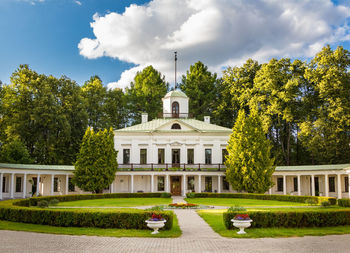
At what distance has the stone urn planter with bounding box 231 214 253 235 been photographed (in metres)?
13.6

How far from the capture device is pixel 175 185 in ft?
133

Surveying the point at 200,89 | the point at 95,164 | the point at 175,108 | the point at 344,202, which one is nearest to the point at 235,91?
the point at 200,89

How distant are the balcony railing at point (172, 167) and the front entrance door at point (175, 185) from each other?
1.59 m

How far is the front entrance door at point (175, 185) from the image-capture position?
40406 mm

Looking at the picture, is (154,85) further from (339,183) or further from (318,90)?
(339,183)

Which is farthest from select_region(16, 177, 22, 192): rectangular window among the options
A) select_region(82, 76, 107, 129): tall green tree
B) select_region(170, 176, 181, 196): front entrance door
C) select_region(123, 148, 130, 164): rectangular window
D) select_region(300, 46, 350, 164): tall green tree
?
select_region(300, 46, 350, 164): tall green tree

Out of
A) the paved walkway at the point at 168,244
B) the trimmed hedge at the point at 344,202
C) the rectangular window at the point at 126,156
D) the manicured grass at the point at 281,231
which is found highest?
the rectangular window at the point at 126,156

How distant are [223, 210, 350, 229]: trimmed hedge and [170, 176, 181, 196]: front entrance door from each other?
25.6 meters

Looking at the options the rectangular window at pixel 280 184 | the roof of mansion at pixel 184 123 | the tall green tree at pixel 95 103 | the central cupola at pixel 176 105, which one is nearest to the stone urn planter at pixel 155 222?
the roof of mansion at pixel 184 123

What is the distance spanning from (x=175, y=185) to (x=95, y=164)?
9937 millimetres

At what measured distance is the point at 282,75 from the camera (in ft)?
144

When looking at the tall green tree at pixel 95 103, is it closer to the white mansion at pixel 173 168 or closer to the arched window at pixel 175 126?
the white mansion at pixel 173 168

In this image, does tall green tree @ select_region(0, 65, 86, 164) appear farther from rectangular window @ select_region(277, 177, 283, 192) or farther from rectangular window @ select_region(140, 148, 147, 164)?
rectangular window @ select_region(277, 177, 283, 192)

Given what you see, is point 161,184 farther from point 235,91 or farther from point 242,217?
point 242,217
